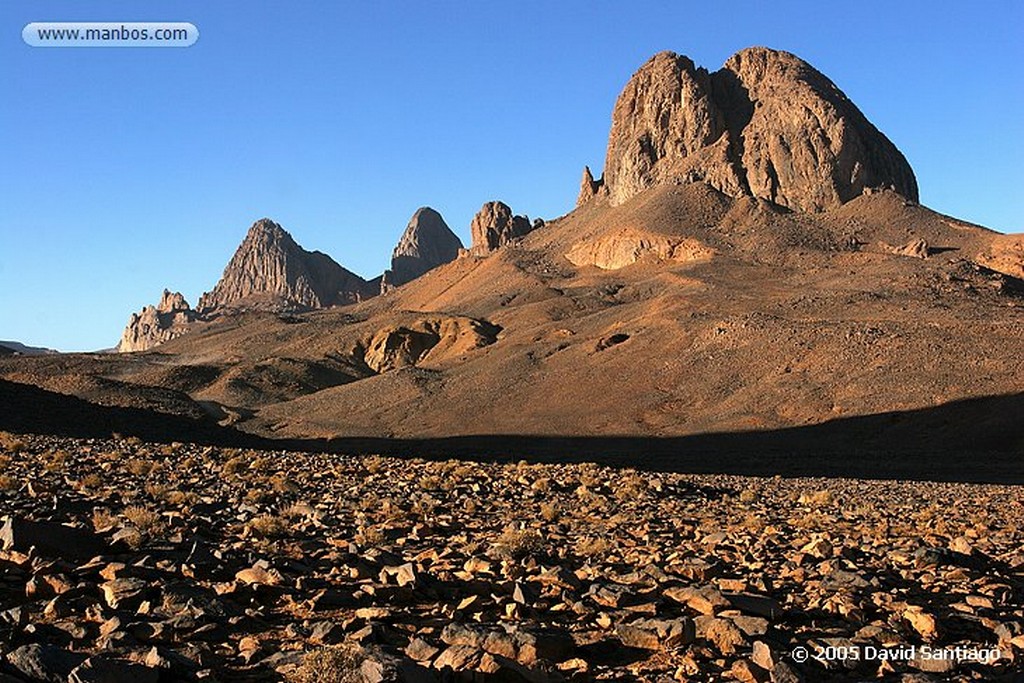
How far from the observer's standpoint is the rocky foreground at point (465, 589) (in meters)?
5.82

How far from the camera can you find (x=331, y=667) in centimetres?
521

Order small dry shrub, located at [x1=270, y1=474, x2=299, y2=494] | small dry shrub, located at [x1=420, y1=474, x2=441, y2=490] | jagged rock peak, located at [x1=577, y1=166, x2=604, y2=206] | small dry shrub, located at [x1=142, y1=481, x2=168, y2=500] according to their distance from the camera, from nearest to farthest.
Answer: small dry shrub, located at [x1=142, y1=481, x2=168, y2=500], small dry shrub, located at [x1=270, y1=474, x2=299, y2=494], small dry shrub, located at [x1=420, y1=474, x2=441, y2=490], jagged rock peak, located at [x1=577, y1=166, x2=604, y2=206]

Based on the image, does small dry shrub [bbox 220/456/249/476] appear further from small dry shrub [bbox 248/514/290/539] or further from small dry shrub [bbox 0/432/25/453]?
small dry shrub [bbox 248/514/290/539]

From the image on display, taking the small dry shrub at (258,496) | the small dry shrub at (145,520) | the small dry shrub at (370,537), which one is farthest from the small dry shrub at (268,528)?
the small dry shrub at (258,496)

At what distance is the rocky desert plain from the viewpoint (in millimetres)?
6316

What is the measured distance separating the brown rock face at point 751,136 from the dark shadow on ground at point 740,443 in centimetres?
7776

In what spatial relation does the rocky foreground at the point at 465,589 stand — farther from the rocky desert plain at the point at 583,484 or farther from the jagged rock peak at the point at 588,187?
the jagged rock peak at the point at 588,187

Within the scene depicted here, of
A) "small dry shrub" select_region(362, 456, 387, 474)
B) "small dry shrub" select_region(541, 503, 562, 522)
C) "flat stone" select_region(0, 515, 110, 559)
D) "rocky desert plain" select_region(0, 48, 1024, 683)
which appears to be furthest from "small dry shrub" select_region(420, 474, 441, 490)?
"flat stone" select_region(0, 515, 110, 559)

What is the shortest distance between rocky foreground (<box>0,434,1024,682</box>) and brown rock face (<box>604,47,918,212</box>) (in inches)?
4572

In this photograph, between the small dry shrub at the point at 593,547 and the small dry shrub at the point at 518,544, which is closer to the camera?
the small dry shrub at the point at 518,544

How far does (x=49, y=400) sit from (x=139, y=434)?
13.1ft

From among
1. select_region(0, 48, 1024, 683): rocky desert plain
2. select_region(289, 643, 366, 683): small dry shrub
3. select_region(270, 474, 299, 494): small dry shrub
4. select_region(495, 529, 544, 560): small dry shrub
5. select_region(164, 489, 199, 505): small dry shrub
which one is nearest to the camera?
select_region(289, 643, 366, 683): small dry shrub

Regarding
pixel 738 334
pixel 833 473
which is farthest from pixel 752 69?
pixel 833 473

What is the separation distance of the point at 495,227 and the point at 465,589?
Result: 155410mm
